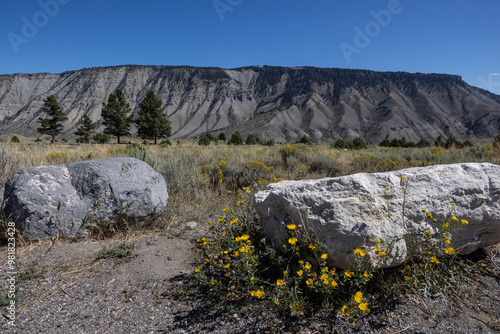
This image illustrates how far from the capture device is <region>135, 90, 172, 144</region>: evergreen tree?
1382 inches

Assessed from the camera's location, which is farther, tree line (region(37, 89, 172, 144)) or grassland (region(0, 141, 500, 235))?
tree line (region(37, 89, 172, 144))

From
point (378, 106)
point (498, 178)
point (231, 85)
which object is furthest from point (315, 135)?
point (498, 178)

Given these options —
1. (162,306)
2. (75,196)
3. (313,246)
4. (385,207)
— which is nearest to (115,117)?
(75,196)

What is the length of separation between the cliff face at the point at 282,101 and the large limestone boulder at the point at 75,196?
8866 centimetres

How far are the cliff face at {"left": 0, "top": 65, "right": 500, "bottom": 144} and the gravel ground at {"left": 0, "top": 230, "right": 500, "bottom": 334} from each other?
89.7 m

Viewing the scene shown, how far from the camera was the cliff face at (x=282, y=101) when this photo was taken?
10375cm

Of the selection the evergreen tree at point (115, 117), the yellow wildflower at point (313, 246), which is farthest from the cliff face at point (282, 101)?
the yellow wildflower at point (313, 246)

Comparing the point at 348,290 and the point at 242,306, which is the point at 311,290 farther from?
the point at 242,306

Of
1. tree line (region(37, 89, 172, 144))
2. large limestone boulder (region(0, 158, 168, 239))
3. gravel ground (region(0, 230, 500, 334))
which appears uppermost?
tree line (region(37, 89, 172, 144))

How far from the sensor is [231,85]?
148 meters

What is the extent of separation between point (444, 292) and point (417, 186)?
981 mm

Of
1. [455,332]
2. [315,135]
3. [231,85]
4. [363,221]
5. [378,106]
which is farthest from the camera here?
[231,85]

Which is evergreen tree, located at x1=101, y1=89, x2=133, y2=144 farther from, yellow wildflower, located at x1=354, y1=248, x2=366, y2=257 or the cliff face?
the cliff face

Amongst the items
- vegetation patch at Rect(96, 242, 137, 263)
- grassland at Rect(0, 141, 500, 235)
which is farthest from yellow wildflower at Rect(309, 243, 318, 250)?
grassland at Rect(0, 141, 500, 235)
